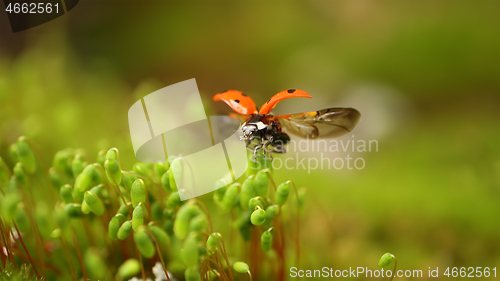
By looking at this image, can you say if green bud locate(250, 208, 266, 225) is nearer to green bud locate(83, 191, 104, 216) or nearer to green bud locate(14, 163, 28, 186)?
green bud locate(83, 191, 104, 216)

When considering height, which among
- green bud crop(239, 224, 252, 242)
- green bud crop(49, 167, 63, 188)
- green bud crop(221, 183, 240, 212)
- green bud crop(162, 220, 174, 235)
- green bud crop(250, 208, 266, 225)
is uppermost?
green bud crop(49, 167, 63, 188)

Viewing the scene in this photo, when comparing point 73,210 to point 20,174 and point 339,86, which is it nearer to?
point 20,174

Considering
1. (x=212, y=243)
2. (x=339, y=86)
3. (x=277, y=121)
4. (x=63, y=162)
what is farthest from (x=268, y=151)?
(x=339, y=86)

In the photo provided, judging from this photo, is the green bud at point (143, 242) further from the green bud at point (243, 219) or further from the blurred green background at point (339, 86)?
the blurred green background at point (339, 86)

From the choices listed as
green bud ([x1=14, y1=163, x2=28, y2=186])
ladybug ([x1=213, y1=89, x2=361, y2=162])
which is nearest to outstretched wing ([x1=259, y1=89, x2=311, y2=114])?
ladybug ([x1=213, y1=89, x2=361, y2=162])

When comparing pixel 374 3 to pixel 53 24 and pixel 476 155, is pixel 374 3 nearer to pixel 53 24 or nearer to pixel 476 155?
pixel 476 155
